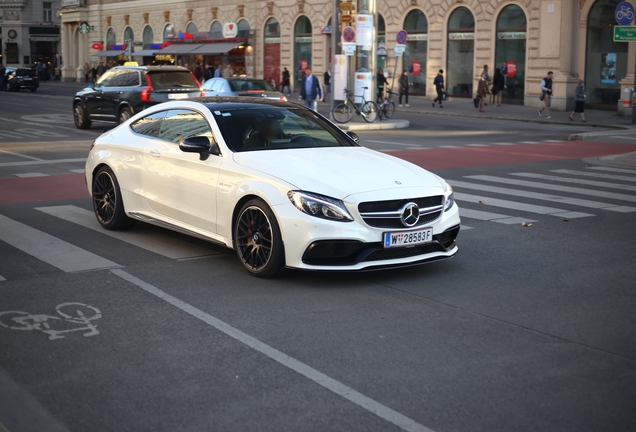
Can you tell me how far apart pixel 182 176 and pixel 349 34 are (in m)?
22.4

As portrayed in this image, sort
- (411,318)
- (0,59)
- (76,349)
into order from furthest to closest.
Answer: (0,59) < (411,318) < (76,349)

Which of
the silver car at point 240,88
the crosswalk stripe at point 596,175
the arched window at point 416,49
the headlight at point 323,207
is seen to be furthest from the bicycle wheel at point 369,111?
the headlight at point 323,207

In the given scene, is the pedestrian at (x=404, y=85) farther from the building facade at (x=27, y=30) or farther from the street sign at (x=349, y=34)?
the building facade at (x=27, y=30)

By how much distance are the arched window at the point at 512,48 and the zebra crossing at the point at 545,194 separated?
25.3m

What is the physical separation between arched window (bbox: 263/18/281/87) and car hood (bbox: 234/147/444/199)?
1969 inches

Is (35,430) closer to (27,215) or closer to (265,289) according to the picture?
(265,289)

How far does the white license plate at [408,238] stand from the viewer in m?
7.48

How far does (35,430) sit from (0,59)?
10393 centimetres

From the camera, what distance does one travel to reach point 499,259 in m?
8.74

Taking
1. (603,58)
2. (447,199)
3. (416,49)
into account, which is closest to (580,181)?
(447,199)

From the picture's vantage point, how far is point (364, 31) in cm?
3033

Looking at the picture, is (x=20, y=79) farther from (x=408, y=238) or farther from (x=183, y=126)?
(x=408, y=238)

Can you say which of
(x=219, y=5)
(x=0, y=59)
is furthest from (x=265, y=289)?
(x=0, y=59)

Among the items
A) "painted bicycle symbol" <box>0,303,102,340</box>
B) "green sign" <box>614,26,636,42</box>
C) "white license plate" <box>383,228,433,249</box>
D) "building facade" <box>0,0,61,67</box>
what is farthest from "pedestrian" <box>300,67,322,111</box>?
"building facade" <box>0,0,61,67</box>
